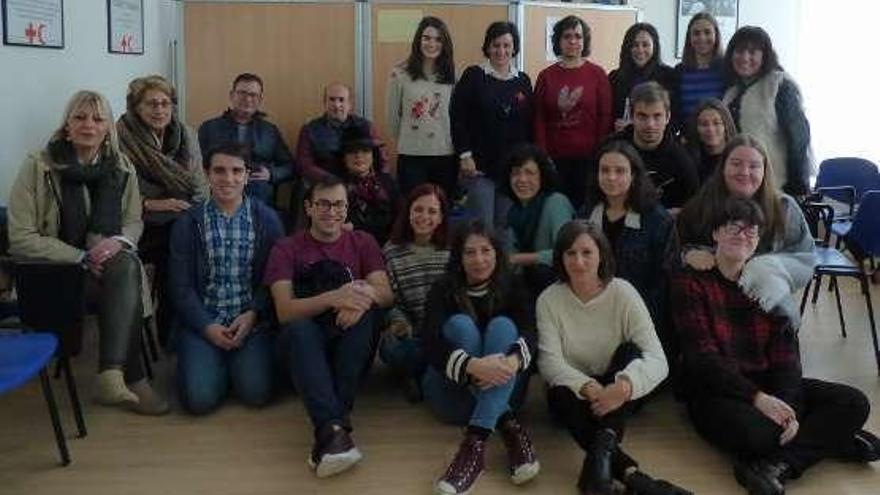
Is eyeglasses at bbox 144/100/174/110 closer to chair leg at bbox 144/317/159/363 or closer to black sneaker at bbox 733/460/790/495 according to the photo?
chair leg at bbox 144/317/159/363

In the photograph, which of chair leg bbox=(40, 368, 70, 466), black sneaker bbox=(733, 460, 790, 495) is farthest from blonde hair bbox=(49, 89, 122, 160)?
black sneaker bbox=(733, 460, 790, 495)

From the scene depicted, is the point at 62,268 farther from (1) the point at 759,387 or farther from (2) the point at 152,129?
(1) the point at 759,387


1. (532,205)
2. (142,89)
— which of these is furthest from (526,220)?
(142,89)

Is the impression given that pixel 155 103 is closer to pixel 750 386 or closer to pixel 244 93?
pixel 244 93

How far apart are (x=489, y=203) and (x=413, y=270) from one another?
0.58 metres

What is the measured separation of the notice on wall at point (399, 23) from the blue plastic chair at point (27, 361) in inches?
110

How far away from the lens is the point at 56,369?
3516mm

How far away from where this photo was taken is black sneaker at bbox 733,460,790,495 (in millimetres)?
2424

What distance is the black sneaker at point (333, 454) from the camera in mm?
2543

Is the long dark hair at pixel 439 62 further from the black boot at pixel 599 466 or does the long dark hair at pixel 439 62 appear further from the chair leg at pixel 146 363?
the black boot at pixel 599 466

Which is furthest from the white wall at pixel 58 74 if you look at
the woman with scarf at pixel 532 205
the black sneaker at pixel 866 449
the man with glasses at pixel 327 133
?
the black sneaker at pixel 866 449

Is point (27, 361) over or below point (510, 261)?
below

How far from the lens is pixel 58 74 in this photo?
148 inches

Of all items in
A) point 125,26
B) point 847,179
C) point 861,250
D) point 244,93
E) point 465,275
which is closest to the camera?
point 465,275
